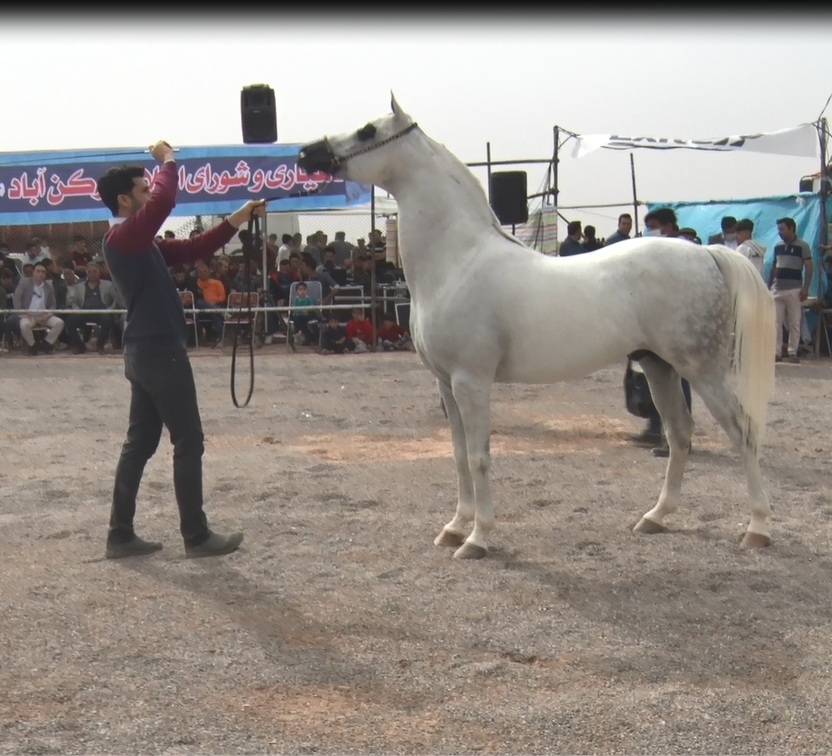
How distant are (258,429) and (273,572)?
4506mm

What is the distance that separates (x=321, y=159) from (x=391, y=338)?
11157mm

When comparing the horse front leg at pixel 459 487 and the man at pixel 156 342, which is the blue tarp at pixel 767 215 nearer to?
the horse front leg at pixel 459 487

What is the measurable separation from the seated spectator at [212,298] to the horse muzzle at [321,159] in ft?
38.4

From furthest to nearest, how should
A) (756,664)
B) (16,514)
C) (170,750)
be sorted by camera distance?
(16,514) < (756,664) < (170,750)

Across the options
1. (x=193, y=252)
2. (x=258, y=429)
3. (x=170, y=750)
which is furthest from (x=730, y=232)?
(x=170, y=750)

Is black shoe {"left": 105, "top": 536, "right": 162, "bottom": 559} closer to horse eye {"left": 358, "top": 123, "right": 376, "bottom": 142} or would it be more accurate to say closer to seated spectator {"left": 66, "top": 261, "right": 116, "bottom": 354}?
horse eye {"left": 358, "top": 123, "right": 376, "bottom": 142}

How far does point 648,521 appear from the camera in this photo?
5805mm

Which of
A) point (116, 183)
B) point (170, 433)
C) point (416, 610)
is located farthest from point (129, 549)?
point (116, 183)

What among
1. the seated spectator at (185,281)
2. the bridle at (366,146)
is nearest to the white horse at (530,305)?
the bridle at (366,146)

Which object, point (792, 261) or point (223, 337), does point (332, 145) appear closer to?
point (792, 261)

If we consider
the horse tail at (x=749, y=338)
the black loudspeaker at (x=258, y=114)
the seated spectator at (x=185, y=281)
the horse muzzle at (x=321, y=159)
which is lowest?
the horse tail at (x=749, y=338)

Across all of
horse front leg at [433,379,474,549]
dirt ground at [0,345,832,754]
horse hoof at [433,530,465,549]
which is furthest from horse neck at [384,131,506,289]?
dirt ground at [0,345,832,754]

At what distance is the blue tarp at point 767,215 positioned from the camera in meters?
14.3

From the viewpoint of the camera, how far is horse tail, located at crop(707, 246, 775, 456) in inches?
215
